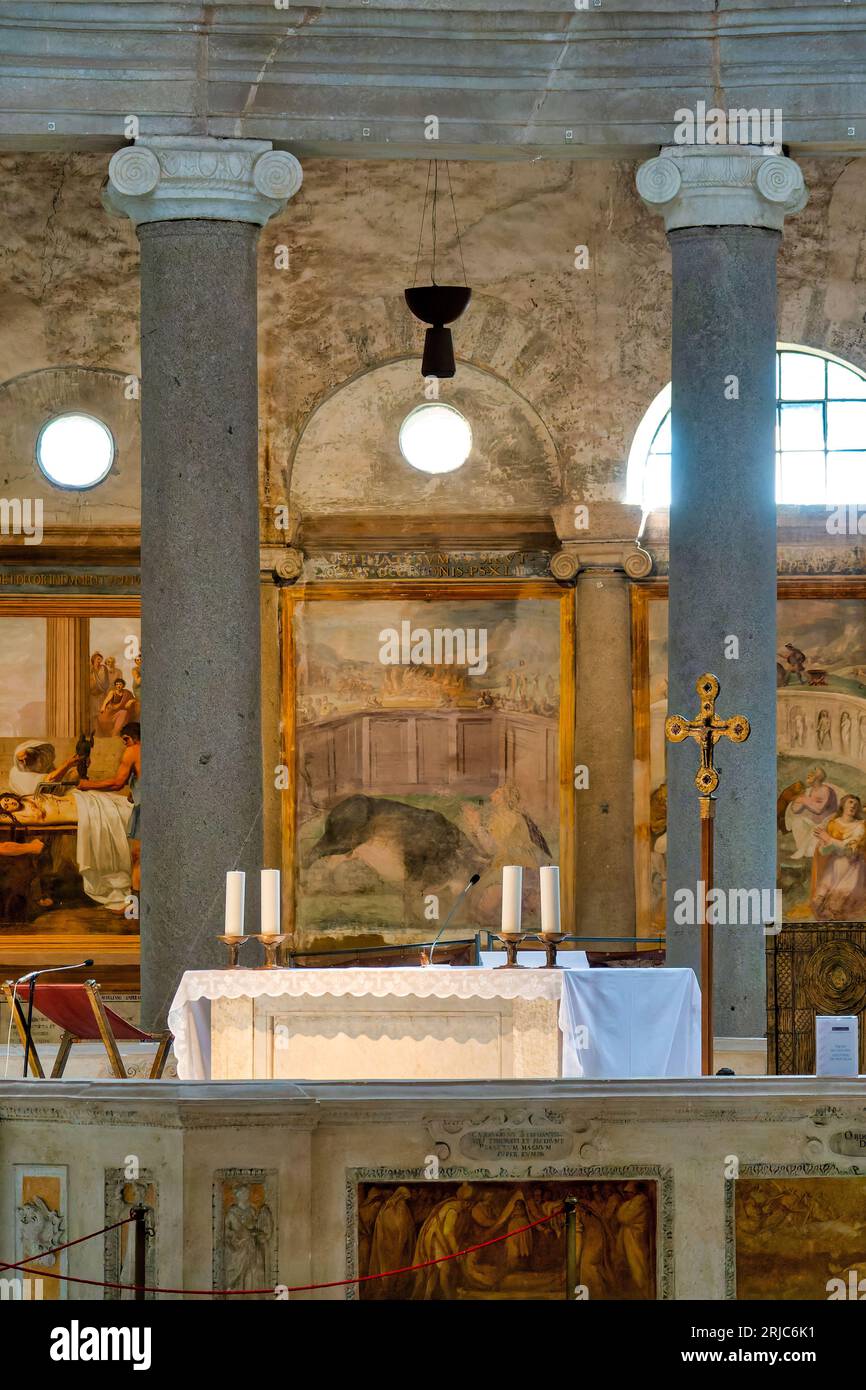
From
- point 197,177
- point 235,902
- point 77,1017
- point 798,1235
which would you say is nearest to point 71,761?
point 197,177

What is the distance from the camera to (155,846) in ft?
35.3

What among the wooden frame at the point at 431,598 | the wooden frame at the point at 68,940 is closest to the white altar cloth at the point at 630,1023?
the wooden frame at the point at 431,598

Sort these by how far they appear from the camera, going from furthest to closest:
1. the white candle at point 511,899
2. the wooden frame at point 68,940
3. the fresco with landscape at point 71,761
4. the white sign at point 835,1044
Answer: the fresco with landscape at point 71,761 < the wooden frame at point 68,940 < the white candle at point 511,899 < the white sign at point 835,1044

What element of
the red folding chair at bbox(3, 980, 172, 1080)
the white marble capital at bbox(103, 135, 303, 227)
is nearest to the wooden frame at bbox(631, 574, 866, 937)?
the white marble capital at bbox(103, 135, 303, 227)

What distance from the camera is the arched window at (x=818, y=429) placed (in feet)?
50.4

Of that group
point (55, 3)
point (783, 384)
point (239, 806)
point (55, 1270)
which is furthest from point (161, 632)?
point (783, 384)

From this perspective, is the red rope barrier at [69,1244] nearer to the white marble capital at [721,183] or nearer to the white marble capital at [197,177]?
the white marble capital at [197,177]

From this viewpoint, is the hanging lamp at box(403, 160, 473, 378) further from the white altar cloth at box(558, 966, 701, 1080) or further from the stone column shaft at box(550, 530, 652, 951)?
the white altar cloth at box(558, 966, 701, 1080)

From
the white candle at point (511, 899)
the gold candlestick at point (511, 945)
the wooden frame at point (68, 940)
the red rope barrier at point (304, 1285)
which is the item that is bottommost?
the red rope barrier at point (304, 1285)

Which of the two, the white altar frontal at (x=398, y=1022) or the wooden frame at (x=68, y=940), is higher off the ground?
the wooden frame at (x=68, y=940)

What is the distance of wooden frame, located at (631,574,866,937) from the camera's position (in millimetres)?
14938

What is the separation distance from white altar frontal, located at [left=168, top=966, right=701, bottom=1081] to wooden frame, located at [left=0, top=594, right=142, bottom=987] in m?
5.50

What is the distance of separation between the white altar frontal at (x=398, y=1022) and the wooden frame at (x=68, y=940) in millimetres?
5502

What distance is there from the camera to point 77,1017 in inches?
378
